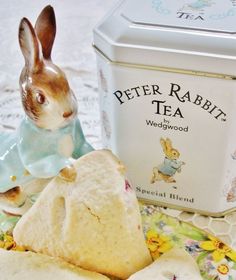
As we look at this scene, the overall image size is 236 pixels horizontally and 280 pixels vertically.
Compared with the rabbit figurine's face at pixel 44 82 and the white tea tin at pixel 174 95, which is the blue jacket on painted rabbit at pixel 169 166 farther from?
the rabbit figurine's face at pixel 44 82

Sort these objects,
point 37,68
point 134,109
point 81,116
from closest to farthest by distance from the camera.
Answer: point 37,68 → point 134,109 → point 81,116

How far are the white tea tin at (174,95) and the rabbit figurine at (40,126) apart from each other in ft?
0.26

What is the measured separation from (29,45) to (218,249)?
0.34 meters

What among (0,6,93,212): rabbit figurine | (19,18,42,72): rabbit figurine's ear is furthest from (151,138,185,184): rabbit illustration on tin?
(19,18,42,72): rabbit figurine's ear

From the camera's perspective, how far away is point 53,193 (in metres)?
0.64

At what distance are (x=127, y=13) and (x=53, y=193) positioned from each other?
222 millimetres

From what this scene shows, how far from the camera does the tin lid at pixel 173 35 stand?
24.2 inches

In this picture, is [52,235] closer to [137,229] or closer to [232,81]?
[137,229]

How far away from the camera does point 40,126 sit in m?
0.60

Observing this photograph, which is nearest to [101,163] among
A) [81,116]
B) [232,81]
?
[232,81]

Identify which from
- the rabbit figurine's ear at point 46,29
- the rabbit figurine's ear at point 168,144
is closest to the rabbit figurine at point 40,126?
the rabbit figurine's ear at point 46,29

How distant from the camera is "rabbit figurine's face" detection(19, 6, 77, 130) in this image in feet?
1.86

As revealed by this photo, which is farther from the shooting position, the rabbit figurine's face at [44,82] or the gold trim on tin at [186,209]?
the gold trim on tin at [186,209]

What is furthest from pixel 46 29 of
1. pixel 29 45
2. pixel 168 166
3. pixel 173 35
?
pixel 168 166
